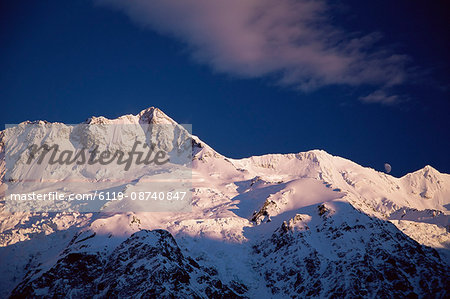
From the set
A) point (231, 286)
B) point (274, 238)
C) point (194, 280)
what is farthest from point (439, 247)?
point (194, 280)

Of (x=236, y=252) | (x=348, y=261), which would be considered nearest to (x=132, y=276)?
(x=236, y=252)

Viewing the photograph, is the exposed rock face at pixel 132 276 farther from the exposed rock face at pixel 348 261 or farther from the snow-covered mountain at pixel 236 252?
the exposed rock face at pixel 348 261

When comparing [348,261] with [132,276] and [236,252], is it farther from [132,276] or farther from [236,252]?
[132,276]

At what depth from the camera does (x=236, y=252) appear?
11981cm

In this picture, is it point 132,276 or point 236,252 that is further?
point 236,252

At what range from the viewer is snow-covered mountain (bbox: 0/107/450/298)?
94.1 metres

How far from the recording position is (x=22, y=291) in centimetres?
9500

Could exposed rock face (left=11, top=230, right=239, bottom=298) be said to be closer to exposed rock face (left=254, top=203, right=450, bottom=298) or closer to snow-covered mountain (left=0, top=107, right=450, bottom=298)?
snow-covered mountain (left=0, top=107, right=450, bottom=298)

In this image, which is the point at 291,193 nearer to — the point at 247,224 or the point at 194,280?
Answer: the point at 247,224

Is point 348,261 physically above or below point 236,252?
below

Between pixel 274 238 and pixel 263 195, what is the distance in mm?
39992

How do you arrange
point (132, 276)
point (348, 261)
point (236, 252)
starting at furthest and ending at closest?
1. point (236, 252)
2. point (348, 261)
3. point (132, 276)

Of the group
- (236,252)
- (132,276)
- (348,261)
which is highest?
(236,252)

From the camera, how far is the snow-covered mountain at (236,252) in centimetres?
9412
